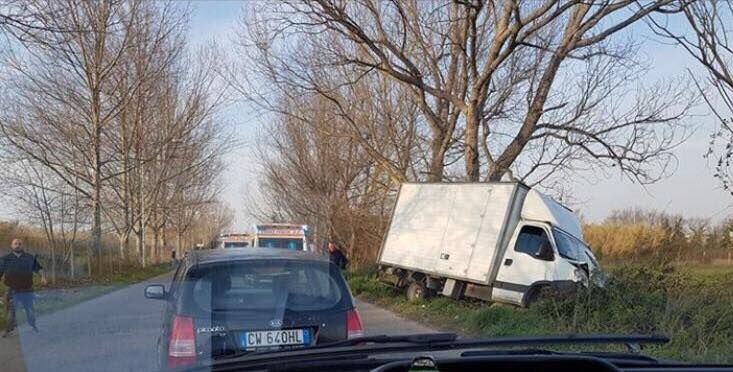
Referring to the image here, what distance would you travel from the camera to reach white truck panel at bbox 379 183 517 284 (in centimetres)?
1939

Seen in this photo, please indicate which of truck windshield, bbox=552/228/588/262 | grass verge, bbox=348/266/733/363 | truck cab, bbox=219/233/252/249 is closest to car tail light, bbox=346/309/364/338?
grass verge, bbox=348/266/733/363

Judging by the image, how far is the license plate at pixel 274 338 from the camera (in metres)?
6.49

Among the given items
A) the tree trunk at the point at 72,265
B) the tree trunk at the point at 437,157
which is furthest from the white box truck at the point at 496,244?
the tree trunk at the point at 72,265

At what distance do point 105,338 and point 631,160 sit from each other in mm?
15147

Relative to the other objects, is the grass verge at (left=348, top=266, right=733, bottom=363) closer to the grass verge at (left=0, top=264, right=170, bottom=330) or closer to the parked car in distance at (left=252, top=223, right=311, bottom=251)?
the parked car in distance at (left=252, top=223, right=311, bottom=251)

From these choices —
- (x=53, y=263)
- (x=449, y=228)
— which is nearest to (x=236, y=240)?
(x=53, y=263)

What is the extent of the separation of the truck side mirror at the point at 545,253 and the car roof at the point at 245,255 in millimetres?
11860

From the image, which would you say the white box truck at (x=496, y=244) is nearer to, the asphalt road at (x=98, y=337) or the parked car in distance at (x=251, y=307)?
the asphalt road at (x=98, y=337)

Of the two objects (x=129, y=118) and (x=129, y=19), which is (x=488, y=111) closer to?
(x=129, y=19)

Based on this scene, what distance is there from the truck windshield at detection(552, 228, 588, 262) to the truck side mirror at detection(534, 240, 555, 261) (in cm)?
21

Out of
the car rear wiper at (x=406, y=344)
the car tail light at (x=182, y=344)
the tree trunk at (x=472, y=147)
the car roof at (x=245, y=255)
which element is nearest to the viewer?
the car rear wiper at (x=406, y=344)

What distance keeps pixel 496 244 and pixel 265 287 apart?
12928mm

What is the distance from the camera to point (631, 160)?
2330 cm

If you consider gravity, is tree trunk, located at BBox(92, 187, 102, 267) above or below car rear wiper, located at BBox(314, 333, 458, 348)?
above
